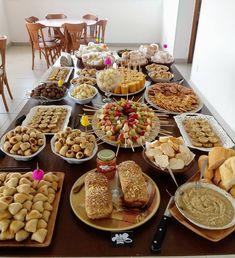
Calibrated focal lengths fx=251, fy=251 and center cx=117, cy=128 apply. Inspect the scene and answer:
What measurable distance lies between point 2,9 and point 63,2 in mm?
1284

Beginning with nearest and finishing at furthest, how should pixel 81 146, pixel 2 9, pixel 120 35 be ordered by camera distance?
1. pixel 81 146
2. pixel 2 9
3. pixel 120 35

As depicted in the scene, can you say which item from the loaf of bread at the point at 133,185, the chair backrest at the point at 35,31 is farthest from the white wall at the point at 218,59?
the chair backrest at the point at 35,31

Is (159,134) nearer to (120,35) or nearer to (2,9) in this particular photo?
(120,35)

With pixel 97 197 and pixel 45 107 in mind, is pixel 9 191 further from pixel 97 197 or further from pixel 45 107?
pixel 45 107

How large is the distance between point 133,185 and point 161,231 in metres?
0.18

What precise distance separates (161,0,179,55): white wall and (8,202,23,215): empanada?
4506 millimetres

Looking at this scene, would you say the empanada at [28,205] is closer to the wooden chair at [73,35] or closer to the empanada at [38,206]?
the empanada at [38,206]

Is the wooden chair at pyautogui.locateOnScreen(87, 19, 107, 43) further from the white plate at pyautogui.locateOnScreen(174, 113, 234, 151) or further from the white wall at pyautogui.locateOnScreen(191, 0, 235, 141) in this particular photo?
the white plate at pyautogui.locateOnScreen(174, 113, 234, 151)

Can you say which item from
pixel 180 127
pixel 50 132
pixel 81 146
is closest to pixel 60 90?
pixel 50 132

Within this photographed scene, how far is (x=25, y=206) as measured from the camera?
823 millimetres

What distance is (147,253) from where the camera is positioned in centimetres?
77

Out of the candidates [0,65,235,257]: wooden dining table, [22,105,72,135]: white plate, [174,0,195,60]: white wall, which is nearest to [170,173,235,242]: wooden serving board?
[0,65,235,257]: wooden dining table

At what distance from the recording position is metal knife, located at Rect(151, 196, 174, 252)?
773 mm

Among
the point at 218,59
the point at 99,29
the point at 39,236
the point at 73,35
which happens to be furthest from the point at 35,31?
the point at 39,236
